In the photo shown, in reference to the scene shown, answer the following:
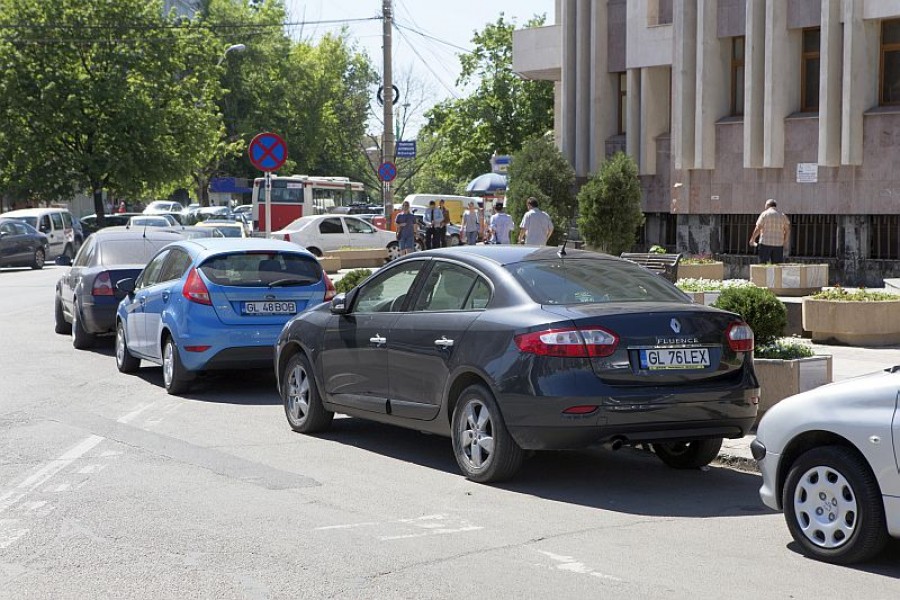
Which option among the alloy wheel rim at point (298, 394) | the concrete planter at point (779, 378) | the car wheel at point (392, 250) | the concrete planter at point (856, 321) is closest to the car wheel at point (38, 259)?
the car wheel at point (392, 250)

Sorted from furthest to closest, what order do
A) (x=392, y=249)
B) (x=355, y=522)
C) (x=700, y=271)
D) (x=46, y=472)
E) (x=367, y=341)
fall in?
(x=392, y=249), (x=700, y=271), (x=367, y=341), (x=46, y=472), (x=355, y=522)

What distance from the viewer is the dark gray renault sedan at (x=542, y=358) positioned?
781 cm

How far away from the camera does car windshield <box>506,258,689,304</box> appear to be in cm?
839

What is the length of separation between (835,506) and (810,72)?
75.1ft

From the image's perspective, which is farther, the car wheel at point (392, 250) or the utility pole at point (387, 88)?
the car wheel at point (392, 250)

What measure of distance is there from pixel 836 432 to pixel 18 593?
377cm

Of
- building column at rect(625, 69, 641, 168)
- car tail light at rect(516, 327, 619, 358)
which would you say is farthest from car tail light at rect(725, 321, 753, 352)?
building column at rect(625, 69, 641, 168)

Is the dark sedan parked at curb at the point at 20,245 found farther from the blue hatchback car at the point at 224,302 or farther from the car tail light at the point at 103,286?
the blue hatchback car at the point at 224,302

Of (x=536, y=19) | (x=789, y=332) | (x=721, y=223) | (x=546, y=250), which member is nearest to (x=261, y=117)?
(x=536, y=19)

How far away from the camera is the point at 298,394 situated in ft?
34.8

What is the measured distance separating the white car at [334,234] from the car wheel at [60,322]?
65.7 ft

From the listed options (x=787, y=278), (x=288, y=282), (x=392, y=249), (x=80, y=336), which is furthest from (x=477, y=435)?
(x=392, y=249)

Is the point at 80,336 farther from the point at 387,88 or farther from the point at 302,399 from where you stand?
the point at 387,88

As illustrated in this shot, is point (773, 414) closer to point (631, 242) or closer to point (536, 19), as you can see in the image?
point (631, 242)
